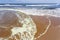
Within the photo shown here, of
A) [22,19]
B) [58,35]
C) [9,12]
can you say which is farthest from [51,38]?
[9,12]

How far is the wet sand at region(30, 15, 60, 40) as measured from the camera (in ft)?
3.30

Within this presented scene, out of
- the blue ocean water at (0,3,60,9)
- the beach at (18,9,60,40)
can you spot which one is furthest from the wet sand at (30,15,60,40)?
the blue ocean water at (0,3,60,9)

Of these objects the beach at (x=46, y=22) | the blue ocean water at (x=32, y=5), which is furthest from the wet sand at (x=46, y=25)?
the blue ocean water at (x=32, y=5)

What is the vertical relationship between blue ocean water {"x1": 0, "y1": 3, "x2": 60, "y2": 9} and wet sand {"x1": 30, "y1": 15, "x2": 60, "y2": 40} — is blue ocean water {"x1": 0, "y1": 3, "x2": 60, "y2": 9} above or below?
above

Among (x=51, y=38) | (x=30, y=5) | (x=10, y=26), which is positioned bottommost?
(x=51, y=38)

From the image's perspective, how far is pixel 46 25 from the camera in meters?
1.03

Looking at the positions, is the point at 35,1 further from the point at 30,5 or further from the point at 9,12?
the point at 9,12

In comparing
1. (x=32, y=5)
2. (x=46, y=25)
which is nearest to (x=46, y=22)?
(x=46, y=25)

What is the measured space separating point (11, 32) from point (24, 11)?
0.23 m

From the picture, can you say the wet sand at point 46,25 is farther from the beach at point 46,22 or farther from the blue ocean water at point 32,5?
the blue ocean water at point 32,5

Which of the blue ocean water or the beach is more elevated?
the blue ocean water

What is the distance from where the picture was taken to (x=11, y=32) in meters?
0.99

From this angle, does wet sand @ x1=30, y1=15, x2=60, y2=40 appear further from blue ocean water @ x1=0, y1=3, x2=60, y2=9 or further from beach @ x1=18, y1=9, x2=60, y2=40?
blue ocean water @ x1=0, y1=3, x2=60, y2=9

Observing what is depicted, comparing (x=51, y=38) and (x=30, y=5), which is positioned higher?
(x=30, y=5)
